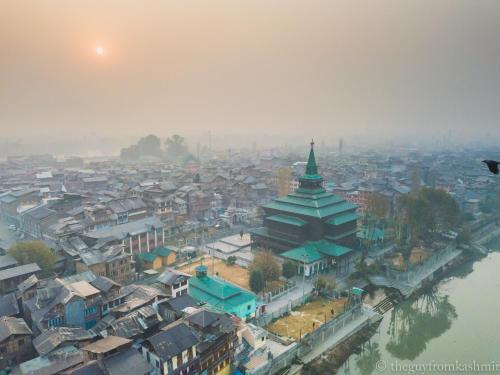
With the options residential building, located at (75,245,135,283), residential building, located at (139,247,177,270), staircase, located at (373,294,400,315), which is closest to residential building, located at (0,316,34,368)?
residential building, located at (75,245,135,283)

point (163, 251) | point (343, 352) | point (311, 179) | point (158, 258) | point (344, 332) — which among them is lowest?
point (343, 352)

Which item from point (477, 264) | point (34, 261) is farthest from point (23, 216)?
point (477, 264)

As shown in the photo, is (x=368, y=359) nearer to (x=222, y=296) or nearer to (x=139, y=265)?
(x=222, y=296)

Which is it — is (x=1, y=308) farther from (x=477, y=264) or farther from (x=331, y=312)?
(x=477, y=264)

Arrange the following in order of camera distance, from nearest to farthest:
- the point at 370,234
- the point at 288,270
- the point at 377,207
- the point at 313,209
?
the point at 288,270 → the point at 313,209 → the point at 370,234 → the point at 377,207

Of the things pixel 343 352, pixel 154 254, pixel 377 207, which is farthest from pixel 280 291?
pixel 377 207

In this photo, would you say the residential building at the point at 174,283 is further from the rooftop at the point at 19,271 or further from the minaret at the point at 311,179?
the minaret at the point at 311,179

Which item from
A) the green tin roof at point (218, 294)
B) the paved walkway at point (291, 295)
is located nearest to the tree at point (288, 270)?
the paved walkway at point (291, 295)
